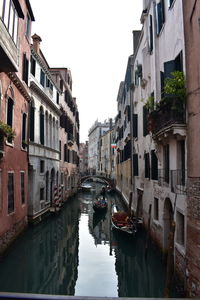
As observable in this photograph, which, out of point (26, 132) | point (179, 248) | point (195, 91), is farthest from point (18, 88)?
point (179, 248)

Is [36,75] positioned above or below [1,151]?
above

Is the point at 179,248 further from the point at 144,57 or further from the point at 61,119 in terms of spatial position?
the point at 61,119

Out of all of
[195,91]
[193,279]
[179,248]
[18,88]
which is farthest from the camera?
[18,88]

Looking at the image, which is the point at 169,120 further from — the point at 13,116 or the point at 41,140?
the point at 41,140

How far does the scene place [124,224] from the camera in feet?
40.0

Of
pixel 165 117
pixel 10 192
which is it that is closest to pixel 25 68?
pixel 10 192

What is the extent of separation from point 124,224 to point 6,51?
29.7 feet

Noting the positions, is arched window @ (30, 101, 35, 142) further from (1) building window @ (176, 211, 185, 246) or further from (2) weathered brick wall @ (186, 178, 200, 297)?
(2) weathered brick wall @ (186, 178, 200, 297)

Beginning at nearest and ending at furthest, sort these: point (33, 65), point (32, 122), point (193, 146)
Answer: point (193, 146)
point (32, 122)
point (33, 65)

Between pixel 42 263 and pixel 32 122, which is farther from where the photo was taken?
pixel 32 122

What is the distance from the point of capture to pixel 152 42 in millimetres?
10070

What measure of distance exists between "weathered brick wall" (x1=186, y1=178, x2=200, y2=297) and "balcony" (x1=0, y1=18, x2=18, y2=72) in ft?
18.6

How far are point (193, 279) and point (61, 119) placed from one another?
18248 millimetres

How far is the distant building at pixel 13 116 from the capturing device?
721 centimetres
